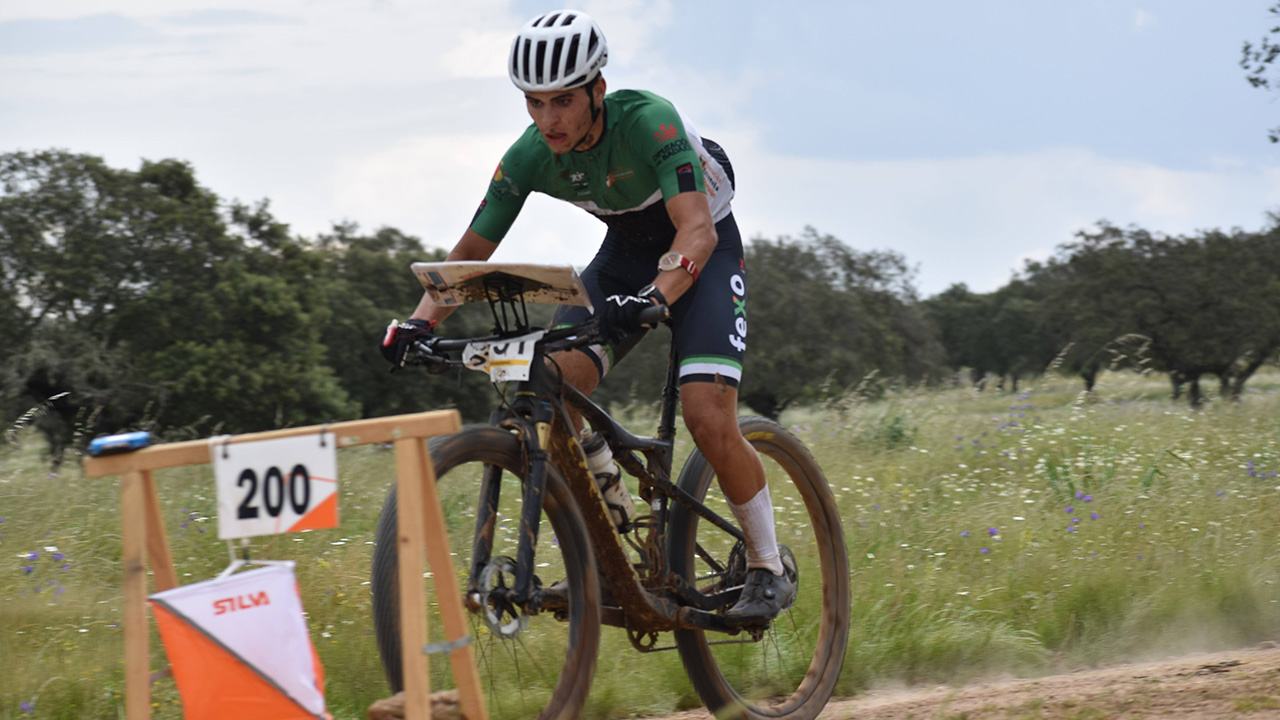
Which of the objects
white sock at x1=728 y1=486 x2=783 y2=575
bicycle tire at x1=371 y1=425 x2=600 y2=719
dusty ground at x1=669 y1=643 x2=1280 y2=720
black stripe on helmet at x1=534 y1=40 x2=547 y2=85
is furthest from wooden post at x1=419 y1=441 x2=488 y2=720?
dusty ground at x1=669 y1=643 x2=1280 y2=720

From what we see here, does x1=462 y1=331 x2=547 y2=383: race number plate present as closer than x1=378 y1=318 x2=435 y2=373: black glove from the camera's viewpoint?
Yes

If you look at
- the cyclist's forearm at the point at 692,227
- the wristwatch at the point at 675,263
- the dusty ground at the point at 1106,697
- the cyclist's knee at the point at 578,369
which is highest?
the cyclist's forearm at the point at 692,227

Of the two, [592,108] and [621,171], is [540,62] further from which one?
[621,171]

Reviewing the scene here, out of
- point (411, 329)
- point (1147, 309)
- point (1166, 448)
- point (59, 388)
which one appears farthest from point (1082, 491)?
point (1147, 309)

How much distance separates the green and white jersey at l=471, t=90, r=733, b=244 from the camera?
3809mm

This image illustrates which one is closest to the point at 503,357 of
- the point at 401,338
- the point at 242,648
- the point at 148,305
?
the point at 401,338

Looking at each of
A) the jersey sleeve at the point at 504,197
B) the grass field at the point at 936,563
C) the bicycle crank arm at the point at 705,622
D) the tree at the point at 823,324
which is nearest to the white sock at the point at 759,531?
the bicycle crank arm at the point at 705,622

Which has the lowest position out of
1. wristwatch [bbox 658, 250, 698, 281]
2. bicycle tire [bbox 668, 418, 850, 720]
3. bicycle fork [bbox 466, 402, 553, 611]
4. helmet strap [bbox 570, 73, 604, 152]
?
bicycle tire [bbox 668, 418, 850, 720]

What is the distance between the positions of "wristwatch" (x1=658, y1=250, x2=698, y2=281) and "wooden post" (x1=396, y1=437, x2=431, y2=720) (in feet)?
4.09

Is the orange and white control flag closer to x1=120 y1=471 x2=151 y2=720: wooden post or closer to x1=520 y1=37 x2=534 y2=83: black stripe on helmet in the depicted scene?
x1=120 y1=471 x2=151 y2=720: wooden post

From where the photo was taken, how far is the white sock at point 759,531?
4289mm

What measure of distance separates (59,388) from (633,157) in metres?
30.1

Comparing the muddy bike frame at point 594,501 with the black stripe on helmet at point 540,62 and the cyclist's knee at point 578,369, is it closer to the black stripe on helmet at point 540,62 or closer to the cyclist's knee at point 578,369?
the cyclist's knee at point 578,369

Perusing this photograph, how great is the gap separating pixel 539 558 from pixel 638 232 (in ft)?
4.09
